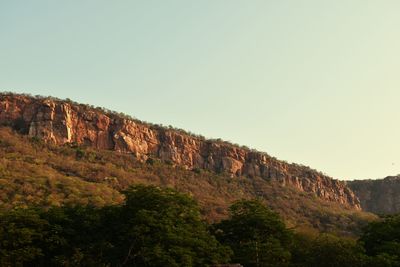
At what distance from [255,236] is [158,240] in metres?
8.13

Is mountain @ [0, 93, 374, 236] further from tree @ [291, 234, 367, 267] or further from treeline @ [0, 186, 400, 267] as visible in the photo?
tree @ [291, 234, 367, 267]

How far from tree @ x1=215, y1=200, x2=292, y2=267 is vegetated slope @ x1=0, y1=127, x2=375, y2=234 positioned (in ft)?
49.1

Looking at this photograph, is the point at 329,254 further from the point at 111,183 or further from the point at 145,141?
the point at 145,141

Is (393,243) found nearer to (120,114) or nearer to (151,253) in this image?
(151,253)

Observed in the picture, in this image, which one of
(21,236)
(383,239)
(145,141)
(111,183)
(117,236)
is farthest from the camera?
(145,141)

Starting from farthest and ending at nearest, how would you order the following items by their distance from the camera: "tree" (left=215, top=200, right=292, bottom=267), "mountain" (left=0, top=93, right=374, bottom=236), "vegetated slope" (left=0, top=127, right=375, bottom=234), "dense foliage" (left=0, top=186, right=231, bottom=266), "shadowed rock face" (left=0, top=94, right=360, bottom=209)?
"shadowed rock face" (left=0, top=94, right=360, bottom=209)
"mountain" (left=0, top=93, right=374, bottom=236)
"vegetated slope" (left=0, top=127, right=375, bottom=234)
"tree" (left=215, top=200, right=292, bottom=267)
"dense foliage" (left=0, top=186, right=231, bottom=266)

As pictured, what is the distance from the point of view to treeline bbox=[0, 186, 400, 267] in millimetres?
32500

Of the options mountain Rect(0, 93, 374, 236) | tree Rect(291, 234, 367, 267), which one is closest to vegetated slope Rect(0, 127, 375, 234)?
→ mountain Rect(0, 93, 374, 236)

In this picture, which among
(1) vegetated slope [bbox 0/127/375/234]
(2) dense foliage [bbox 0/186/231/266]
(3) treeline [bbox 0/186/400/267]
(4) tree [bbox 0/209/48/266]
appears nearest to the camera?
(4) tree [bbox 0/209/48/266]

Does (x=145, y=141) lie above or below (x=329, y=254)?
above

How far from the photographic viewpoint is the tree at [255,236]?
35312 millimetres

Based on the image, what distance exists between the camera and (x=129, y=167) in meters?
94.2

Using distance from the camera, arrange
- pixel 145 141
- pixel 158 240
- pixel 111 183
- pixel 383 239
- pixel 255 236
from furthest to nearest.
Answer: pixel 145 141 < pixel 111 183 < pixel 383 239 < pixel 255 236 < pixel 158 240

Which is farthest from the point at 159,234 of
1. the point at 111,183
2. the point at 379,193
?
the point at 379,193
